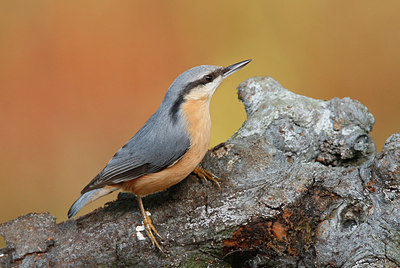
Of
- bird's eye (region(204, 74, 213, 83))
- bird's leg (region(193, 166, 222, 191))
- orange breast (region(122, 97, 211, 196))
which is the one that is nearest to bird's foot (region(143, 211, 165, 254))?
orange breast (region(122, 97, 211, 196))

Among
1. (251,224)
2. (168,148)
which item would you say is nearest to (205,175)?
(168,148)

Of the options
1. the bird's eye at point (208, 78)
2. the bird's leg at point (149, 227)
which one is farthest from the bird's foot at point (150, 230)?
the bird's eye at point (208, 78)

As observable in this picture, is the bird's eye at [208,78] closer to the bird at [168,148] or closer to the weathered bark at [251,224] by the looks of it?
the bird at [168,148]

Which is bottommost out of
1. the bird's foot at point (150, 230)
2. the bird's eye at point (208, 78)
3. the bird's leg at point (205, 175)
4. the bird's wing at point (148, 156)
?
the bird's foot at point (150, 230)

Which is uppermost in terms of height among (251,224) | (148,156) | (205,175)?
(148,156)

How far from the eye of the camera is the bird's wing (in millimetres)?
2031

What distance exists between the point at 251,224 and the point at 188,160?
44 cm

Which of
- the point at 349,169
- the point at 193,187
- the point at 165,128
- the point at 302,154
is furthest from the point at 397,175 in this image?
the point at 165,128

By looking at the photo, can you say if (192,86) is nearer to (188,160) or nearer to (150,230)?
(188,160)

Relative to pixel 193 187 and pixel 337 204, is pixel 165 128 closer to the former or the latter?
pixel 193 187

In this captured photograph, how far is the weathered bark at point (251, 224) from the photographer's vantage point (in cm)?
176

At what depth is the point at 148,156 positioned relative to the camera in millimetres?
2053

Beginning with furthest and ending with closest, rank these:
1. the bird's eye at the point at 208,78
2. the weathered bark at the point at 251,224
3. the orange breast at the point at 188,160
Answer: the bird's eye at the point at 208,78
the orange breast at the point at 188,160
the weathered bark at the point at 251,224

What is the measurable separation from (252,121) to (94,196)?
0.96 metres
